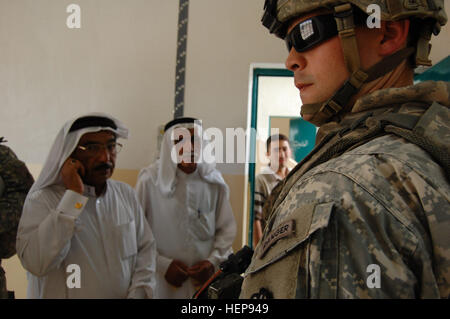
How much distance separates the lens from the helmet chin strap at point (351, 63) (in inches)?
32.2

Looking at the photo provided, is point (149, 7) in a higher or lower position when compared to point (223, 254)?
higher

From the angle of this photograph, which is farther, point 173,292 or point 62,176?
point 173,292

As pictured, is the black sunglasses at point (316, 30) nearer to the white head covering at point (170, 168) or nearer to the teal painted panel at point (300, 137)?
the white head covering at point (170, 168)

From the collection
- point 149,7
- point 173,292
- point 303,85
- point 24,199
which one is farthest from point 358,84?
point 149,7

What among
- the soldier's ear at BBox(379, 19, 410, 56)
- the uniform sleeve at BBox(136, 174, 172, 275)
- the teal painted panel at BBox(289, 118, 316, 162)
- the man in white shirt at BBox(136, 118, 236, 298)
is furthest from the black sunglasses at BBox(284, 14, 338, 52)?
the teal painted panel at BBox(289, 118, 316, 162)

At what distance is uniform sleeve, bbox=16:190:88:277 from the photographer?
69.4 inches

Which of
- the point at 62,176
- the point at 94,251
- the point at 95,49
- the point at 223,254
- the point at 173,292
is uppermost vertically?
the point at 95,49

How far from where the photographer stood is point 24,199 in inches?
77.9

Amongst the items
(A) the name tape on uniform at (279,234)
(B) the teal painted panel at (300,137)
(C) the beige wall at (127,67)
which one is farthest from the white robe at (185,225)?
(A) the name tape on uniform at (279,234)

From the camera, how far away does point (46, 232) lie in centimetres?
177

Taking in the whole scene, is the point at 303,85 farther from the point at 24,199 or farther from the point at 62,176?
the point at 24,199

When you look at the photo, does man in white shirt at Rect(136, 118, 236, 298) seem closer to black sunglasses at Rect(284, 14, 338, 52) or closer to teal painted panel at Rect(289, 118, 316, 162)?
teal painted panel at Rect(289, 118, 316, 162)

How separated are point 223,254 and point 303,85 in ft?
6.57

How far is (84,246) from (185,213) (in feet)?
2.91
